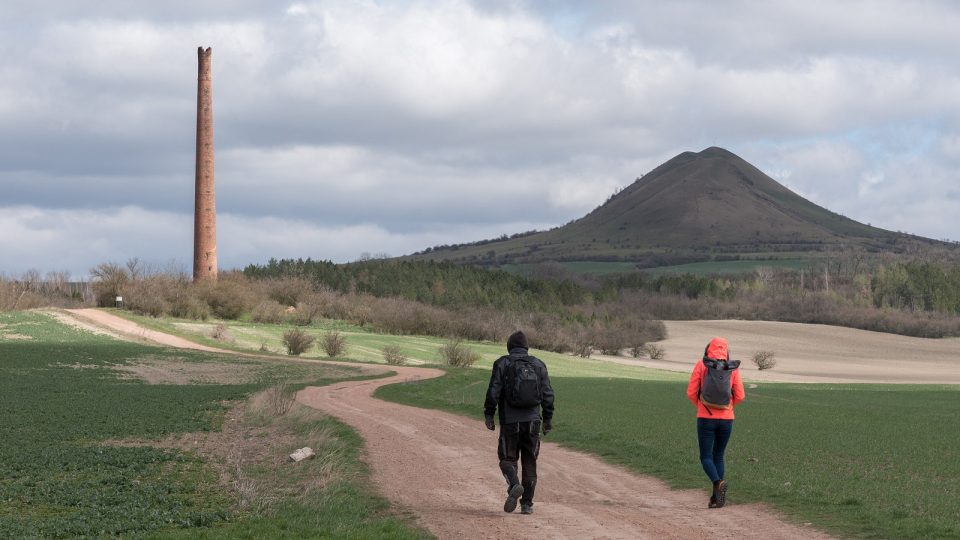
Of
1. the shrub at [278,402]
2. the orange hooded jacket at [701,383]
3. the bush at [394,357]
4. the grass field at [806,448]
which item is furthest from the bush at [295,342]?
the orange hooded jacket at [701,383]

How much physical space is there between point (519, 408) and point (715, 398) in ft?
8.84

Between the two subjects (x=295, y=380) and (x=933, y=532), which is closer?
(x=933, y=532)

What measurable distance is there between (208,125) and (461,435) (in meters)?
57.6

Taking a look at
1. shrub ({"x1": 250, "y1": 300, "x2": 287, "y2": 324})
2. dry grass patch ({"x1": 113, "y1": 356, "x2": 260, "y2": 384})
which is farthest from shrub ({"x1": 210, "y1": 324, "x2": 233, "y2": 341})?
dry grass patch ({"x1": 113, "y1": 356, "x2": 260, "y2": 384})

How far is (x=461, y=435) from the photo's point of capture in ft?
83.4

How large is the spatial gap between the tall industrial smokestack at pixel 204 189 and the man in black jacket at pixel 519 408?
66.9 meters

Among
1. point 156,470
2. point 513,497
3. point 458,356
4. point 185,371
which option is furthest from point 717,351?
point 458,356

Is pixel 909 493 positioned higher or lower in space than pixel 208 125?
→ lower

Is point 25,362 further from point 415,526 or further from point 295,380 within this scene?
point 415,526

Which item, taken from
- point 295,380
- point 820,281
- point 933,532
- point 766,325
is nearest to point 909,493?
point 933,532

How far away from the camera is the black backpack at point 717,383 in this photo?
14.9 m

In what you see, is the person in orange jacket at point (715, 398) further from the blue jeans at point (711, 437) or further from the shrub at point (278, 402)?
the shrub at point (278, 402)

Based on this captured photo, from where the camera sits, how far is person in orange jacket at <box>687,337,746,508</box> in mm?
14914

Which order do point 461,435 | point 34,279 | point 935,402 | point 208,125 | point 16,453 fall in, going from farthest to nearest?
point 34,279, point 208,125, point 935,402, point 461,435, point 16,453
